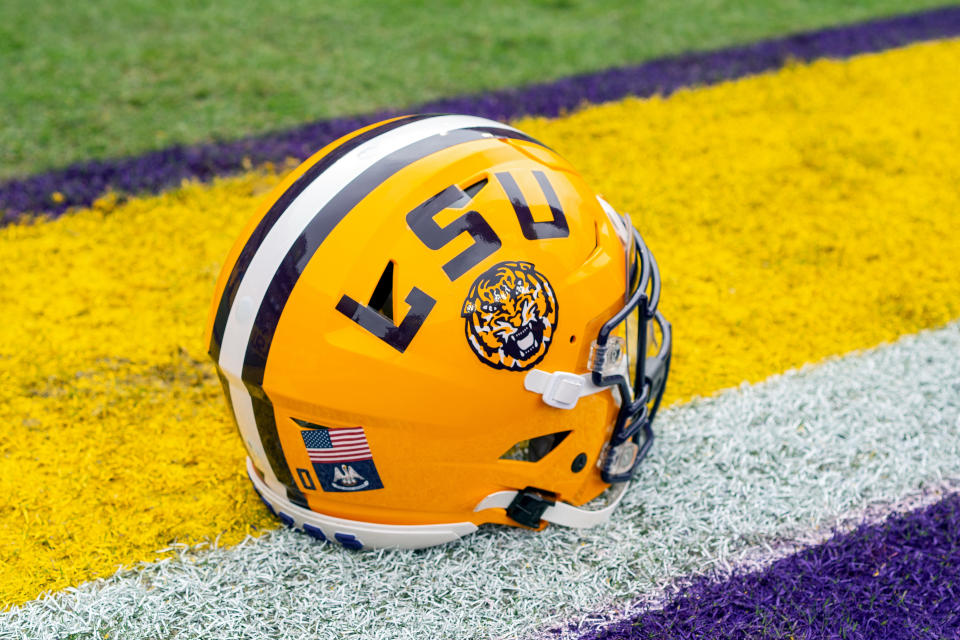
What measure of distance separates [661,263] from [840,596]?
145 centimetres

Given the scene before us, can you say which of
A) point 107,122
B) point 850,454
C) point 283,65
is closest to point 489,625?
point 850,454

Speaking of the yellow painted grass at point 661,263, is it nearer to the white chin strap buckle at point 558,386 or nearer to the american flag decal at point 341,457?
the american flag decal at point 341,457

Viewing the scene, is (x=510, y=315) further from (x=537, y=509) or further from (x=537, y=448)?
(x=537, y=509)

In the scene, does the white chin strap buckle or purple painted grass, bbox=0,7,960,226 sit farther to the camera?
purple painted grass, bbox=0,7,960,226

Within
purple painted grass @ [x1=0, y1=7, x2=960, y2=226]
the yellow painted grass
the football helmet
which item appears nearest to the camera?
the football helmet

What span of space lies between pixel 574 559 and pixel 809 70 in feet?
12.0

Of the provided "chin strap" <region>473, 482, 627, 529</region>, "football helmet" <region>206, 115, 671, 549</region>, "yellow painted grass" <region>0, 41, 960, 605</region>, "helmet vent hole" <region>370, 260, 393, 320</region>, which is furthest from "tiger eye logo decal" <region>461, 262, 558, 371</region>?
"yellow painted grass" <region>0, 41, 960, 605</region>

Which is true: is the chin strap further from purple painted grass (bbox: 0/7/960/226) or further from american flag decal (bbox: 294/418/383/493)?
purple painted grass (bbox: 0/7/960/226)

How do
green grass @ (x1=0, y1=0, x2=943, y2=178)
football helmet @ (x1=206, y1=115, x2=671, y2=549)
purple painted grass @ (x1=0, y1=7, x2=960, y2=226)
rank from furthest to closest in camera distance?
green grass @ (x1=0, y1=0, x2=943, y2=178) → purple painted grass @ (x1=0, y1=7, x2=960, y2=226) → football helmet @ (x1=206, y1=115, x2=671, y2=549)

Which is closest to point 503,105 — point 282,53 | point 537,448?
point 282,53

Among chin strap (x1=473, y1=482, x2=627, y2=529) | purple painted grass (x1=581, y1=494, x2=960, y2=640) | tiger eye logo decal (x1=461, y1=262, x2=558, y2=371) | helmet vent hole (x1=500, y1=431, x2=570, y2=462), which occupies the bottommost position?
purple painted grass (x1=581, y1=494, x2=960, y2=640)

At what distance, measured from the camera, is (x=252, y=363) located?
1.67m

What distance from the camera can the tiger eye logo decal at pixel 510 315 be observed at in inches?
64.4

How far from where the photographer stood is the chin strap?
1915 millimetres
